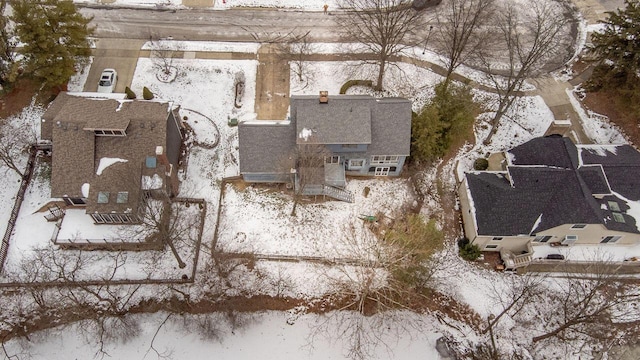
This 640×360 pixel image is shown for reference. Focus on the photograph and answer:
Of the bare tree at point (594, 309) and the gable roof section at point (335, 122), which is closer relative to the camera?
the bare tree at point (594, 309)

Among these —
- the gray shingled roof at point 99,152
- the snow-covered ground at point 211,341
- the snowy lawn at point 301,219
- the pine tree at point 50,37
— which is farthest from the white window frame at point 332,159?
the pine tree at point 50,37

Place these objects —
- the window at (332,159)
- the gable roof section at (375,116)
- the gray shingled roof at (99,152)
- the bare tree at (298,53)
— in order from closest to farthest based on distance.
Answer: the gray shingled roof at (99,152) → the gable roof section at (375,116) → the window at (332,159) → the bare tree at (298,53)

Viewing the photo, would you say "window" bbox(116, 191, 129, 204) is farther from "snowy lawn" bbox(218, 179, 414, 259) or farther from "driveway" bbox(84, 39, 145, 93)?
"driveway" bbox(84, 39, 145, 93)

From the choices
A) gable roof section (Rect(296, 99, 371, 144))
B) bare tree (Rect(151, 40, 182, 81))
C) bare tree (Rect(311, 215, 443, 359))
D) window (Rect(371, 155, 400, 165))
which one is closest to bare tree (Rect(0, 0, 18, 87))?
bare tree (Rect(151, 40, 182, 81))

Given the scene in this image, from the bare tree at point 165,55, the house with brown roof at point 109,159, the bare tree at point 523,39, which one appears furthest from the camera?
the bare tree at point 523,39

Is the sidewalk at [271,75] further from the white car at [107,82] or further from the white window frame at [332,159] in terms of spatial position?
the white window frame at [332,159]

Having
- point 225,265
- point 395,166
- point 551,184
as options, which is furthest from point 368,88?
point 225,265
